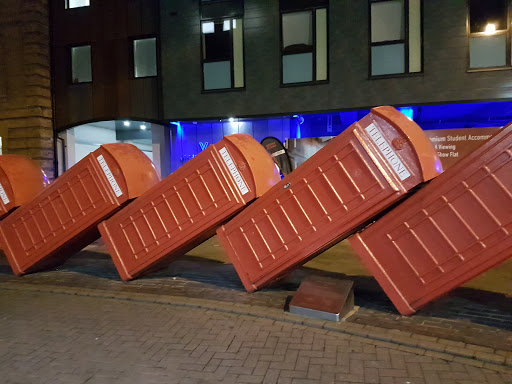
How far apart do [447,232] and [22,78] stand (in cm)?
1505

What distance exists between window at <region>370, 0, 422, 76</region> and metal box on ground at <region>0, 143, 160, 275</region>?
8.83m

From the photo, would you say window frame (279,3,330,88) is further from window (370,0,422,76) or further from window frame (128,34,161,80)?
window frame (128,34,161,80)

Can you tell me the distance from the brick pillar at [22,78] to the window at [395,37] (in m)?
11.3

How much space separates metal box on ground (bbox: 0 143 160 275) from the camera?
22.0ft

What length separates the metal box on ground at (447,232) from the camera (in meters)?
4.35

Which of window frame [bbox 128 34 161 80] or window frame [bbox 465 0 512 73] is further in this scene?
window frame [bbox 128 34 161 80]

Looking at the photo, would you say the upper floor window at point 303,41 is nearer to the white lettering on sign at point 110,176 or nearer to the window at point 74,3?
the window at point 74,3

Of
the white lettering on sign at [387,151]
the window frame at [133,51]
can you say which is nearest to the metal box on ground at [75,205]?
the white lettering on sign at [387,151]

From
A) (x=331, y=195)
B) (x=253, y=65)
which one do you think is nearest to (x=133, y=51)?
(x=253, y=65)

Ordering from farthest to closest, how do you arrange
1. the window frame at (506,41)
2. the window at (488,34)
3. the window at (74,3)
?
the window at (74,3)
the window at (488,34)
the window frame at (506,41)

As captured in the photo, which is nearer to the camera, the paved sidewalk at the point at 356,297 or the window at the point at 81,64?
the paved sidewalk at the point at 356,297

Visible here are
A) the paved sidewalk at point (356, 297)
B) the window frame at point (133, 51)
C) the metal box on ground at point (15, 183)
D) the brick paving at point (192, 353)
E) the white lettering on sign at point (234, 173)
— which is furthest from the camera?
the window frame at point (133, 51)

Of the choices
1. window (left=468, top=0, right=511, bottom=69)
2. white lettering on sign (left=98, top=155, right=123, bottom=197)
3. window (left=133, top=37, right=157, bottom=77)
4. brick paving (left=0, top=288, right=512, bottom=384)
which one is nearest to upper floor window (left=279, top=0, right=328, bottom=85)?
window (left=468, top=0, right=511, bottom=69)

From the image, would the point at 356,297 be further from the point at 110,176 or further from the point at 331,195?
the point at 110,176
